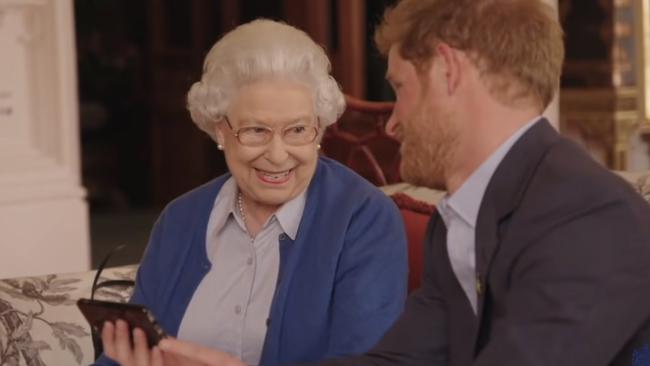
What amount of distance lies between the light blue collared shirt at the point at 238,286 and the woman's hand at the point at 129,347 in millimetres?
399

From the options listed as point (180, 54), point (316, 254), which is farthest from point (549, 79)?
point (180, 54)

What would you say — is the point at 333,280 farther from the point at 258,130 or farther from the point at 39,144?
the point at 39,144

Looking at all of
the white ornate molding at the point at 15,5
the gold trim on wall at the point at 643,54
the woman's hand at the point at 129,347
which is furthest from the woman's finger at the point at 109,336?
the gold trim on wall at the point at 643,54

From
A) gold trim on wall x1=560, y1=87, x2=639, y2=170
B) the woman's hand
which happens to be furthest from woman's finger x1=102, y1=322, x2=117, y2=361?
gold trim on wall x1=560, y1=87, x2=639, y2=170

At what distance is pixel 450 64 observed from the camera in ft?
5.88

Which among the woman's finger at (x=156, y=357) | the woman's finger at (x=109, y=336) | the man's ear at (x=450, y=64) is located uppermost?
the man's ear at (x=450, y=64)

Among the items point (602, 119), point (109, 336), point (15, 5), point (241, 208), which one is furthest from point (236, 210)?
point (602, 119)

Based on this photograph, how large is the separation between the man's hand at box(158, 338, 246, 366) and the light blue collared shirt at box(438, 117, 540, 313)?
0.40 metres

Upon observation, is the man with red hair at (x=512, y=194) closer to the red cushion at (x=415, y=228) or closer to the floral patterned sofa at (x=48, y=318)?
the red cushion at (x=415, y=228)

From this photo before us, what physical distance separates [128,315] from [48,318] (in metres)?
0.68

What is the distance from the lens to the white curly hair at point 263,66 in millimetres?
2533

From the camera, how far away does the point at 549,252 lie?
1.69 m

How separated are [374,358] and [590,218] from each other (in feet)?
1.74

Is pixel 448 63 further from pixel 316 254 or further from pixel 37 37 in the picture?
pixel 37 37
